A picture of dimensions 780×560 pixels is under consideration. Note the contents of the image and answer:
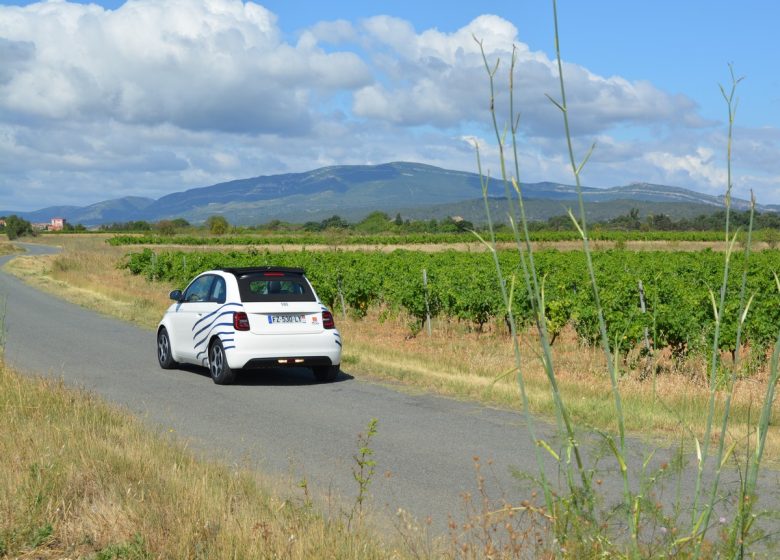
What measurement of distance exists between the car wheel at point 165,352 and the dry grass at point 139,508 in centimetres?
776

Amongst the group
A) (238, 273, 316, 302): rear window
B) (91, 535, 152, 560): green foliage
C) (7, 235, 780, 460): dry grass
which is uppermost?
(238, 273, 316, 302): rear window

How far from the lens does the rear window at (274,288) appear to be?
45.8 ft

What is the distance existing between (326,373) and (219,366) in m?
1.68

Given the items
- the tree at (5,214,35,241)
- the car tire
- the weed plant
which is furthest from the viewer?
the tree at (5,214,35,241)

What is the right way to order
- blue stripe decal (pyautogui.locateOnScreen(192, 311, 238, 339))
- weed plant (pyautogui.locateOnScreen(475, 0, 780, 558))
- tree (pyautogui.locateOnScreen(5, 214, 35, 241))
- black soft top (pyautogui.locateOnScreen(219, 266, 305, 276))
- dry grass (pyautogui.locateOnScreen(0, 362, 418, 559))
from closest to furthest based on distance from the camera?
weed plant (pyautogui.locateOnScreen(475, 0, 780, 558)) → dry grass (pyautogui.locateOnScreen(0, 362, 418, 559)) → blue stripe decal (pyautogui.locateOnScreen(192, 311, 238, 339)) → black soft top (pyautogui.locateOnScreen(219, 266, 305, 276)) → tree (pyautogui.locateOnScreen(5, 214, 35, 241))

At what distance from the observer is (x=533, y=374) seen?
15094 millimetres

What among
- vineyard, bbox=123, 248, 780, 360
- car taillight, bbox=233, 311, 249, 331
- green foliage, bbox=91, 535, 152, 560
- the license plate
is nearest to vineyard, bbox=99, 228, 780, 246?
vineyard, bbox=123, 248, 780, 360

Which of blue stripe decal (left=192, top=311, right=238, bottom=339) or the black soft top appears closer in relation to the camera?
blue stripe decal (left=192, top=311, right=238, bottom=339)

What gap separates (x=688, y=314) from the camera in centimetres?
1647

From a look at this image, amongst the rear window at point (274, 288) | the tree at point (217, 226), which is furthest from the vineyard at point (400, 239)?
the rear window at point (274, 288)

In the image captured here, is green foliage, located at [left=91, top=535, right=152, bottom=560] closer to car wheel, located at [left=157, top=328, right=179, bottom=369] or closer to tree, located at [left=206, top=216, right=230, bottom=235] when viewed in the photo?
car wheel, located at [left=157, top=328, right=179, bottom=369]

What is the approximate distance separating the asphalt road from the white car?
0.40 meters

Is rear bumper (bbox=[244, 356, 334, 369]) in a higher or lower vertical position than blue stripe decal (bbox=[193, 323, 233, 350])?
lower

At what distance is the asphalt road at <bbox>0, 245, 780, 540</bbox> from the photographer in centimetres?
784
